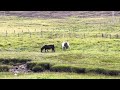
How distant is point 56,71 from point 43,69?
1.63 metres

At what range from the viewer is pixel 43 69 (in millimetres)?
33375

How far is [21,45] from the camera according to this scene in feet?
194
